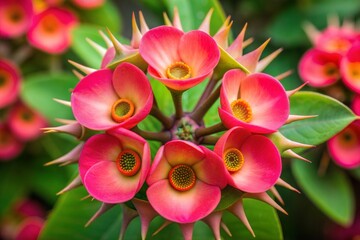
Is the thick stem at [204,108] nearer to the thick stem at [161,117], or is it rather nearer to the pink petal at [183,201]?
the thick stem at [161,117]

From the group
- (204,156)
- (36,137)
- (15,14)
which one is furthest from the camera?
(36,137)

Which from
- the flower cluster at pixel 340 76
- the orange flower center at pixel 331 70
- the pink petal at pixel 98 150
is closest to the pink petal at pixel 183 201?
the pink petal at pixel 98 150

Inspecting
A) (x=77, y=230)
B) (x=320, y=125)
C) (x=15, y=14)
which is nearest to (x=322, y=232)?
(x=320, y=125)

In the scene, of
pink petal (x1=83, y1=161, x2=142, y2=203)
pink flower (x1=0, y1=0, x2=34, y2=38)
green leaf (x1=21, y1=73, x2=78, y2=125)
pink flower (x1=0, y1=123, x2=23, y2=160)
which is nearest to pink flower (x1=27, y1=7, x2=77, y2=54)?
pink flower (x1=0, y1=0, x2=34, y2=38)

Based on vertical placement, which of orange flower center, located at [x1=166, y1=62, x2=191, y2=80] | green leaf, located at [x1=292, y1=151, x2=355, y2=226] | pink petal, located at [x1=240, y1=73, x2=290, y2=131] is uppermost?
orange flower center, located at [x1=166, y1=62, x2=191, y2=80]

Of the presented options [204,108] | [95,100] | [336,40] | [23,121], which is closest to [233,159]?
[204,108]

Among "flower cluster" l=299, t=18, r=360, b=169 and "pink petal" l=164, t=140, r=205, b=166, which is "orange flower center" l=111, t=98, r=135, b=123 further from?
"flower cluster" l=299, t=18, r=360, b=169

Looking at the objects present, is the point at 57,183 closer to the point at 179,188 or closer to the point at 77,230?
the point at 77,230
